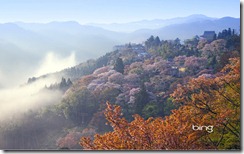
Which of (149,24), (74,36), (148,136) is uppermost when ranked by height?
(149,24)

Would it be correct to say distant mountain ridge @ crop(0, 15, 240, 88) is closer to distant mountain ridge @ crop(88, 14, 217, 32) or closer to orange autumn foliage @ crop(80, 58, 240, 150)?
distant mountain ridge @ crop(88, 14, 217, 32)

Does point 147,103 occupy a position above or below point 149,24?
below

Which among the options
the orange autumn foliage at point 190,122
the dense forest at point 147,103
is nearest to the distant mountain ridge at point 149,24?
the dense forest at point 147,103

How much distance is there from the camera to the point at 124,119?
453 centimetres

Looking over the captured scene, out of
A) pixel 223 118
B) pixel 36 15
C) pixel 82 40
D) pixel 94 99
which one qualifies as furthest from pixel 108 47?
pixel 223 118

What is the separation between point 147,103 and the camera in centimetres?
489

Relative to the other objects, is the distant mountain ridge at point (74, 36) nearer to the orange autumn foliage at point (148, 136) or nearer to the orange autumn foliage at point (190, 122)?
the orange autumn foliage at point (190, 122)

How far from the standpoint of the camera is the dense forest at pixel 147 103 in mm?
4414

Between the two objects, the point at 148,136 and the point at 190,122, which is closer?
the point at 148,136

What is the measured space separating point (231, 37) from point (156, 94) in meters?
1.41

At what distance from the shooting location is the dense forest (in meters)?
4.41

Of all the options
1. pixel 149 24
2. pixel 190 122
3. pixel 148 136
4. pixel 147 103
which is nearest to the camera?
pixel 148 136

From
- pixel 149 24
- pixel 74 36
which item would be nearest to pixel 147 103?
pixel 149 24

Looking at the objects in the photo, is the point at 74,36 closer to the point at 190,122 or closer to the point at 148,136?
the point at 148,136
